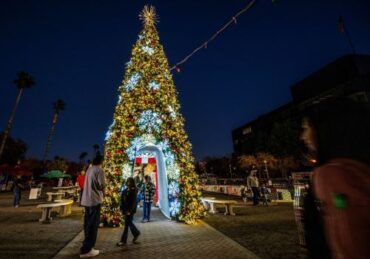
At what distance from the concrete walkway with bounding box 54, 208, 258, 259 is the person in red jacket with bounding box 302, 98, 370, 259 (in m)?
4.69

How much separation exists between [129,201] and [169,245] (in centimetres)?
168

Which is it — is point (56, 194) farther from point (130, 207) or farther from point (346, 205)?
point (346, 205)

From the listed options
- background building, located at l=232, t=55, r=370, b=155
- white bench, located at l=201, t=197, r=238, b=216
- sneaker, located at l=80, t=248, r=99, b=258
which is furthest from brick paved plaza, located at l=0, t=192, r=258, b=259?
background building, located at l=232, t=55, r=370, b=155

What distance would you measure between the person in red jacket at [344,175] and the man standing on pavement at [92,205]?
5.55 metres

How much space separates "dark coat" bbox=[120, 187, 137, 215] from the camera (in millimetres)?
6832

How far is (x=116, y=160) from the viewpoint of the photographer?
9656 millimetres

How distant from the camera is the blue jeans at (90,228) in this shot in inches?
217

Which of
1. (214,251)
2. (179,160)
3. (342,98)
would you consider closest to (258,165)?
(179,160)

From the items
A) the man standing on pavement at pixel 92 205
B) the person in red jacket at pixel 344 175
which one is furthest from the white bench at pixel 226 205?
the person in red jacket at pixel 344 175

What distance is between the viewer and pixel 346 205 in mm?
1265

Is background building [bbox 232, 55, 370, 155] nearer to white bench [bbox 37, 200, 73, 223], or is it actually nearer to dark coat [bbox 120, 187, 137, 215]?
white bench [bbox 37, 200, 73, 223]

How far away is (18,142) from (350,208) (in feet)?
189

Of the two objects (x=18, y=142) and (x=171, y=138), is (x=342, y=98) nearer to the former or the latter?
(x=171, y=138)

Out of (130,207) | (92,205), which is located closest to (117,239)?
(130,207)
